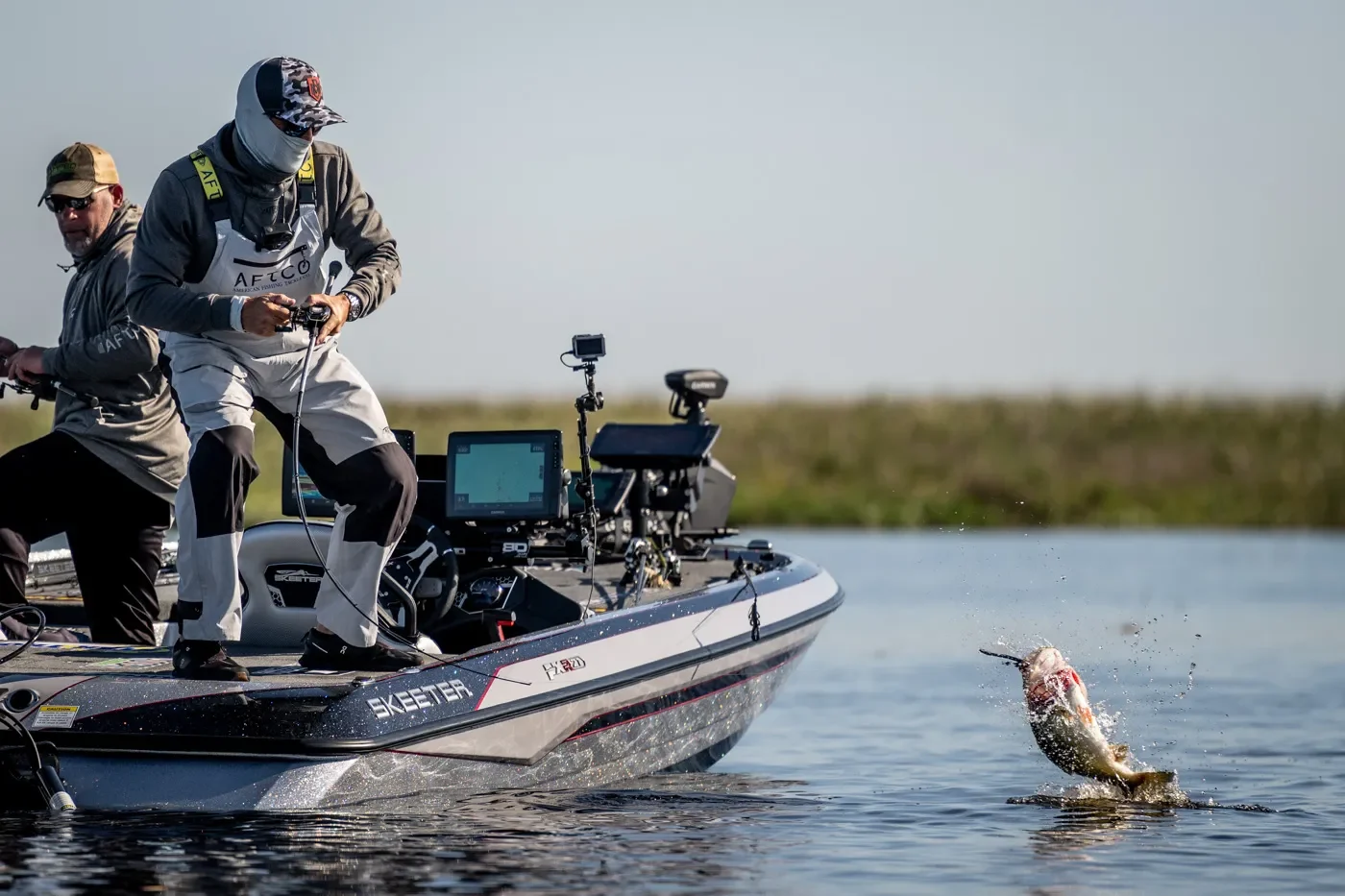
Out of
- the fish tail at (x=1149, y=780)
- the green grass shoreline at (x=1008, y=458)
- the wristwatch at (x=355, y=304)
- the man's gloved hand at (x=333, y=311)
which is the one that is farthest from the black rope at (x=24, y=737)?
the green grass shoreline at (x=1008, y=458)

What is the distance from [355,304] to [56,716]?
4.99ft

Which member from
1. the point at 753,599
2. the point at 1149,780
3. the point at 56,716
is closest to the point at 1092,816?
the point at 1149,780

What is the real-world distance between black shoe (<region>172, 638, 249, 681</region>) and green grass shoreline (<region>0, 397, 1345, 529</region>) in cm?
2086

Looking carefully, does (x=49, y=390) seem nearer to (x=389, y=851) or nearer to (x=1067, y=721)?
(x=389, y=851)

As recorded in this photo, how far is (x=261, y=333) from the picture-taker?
6246 mm

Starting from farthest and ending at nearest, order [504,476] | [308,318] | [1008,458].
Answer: [1008,458] < [504,476] < [308,318]

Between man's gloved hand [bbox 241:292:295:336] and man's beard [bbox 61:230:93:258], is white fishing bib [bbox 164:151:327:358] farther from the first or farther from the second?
man's beard [bbox 61:230:93:258]

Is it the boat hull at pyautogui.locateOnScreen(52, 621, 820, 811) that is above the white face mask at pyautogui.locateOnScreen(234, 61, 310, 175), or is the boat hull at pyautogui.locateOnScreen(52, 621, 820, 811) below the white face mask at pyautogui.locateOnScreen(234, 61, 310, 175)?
below

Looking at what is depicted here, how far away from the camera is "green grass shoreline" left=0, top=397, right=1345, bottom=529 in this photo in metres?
29.2

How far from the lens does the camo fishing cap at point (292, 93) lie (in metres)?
6.32

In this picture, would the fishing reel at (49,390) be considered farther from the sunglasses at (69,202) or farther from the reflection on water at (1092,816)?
the reflection on water at (1092,816)

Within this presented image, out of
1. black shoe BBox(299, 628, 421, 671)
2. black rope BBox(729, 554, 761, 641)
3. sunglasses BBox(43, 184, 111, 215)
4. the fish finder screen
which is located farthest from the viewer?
black rope BBox(729, 554, 761, 641)

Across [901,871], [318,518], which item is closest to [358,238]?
[318,518]

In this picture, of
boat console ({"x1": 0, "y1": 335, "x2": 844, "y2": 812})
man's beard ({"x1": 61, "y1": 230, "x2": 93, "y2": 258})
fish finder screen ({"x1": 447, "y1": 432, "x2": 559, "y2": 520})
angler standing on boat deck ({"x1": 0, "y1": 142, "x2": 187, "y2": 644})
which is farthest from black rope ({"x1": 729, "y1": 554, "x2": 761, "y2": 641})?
man's beard ({"x1": 61, "y1": 230, "x2": 93, "y2": 258})
